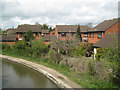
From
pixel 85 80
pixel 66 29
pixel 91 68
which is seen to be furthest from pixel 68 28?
pixel 85 80

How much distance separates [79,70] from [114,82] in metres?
3.85

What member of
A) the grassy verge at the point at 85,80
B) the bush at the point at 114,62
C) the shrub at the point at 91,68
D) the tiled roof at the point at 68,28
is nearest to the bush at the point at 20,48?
the grassy verge at the point at 85,80

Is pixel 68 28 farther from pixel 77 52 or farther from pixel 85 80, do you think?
pixel 85 80

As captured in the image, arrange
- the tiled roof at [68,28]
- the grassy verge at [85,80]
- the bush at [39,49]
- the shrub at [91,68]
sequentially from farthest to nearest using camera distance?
the tiled roof at [68,28], the bush at [39,49], the shrub at [91,68], the grassy verge at [85,80]

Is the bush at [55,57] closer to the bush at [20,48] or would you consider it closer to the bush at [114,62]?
the bush at [114,62]

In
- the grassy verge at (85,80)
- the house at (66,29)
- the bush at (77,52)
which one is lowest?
the grassy verge at (85,80)

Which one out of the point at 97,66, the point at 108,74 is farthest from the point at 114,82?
the point at 97,66

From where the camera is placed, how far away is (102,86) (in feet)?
30.6

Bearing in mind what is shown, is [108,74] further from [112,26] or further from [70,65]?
[112,26]

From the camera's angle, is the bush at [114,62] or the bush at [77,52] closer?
the bush at [114,62]

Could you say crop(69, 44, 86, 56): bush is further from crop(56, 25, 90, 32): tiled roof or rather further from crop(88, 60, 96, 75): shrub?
crop(56, 25, 90, 32): tiled roof

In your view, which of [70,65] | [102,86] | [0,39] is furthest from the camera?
[0,39]

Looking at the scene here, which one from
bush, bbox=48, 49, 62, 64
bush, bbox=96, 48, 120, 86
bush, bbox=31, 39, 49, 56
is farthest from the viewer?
bush, bbox=31, 39, 49, 56

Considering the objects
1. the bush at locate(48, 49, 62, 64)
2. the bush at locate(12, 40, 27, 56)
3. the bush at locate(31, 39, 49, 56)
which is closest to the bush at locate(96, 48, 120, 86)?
the bush at locate(48, 49, 62, 64)
